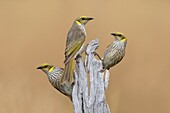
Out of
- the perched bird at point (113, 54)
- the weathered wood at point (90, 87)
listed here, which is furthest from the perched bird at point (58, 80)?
the perched bird at point (113, 54)

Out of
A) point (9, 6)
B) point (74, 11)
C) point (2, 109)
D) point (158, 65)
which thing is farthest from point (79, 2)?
point (2, 109)

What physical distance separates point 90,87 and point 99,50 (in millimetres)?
427

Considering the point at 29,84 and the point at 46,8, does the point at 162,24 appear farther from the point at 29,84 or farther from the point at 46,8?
the point at 29,84

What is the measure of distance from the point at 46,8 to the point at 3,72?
334 mm

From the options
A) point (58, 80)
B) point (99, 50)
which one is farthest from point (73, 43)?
point (99, 50)

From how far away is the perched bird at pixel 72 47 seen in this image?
135 cm

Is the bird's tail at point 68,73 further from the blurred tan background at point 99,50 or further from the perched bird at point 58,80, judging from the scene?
the blurred tan background at point 99,50

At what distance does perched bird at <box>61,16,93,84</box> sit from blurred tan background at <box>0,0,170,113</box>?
15.5 inches

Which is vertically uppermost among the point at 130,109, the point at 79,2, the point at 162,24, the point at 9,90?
the point at 79,2

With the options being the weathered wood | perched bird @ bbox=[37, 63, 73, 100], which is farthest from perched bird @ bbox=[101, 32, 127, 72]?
perched bird @ bbox=[37, 63, 73, 100]

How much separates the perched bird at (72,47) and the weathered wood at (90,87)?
1.1 inches

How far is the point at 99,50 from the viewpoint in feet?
5.82

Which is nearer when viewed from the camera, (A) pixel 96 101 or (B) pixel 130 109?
(A) pixel 96 101

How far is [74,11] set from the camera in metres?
1.81
